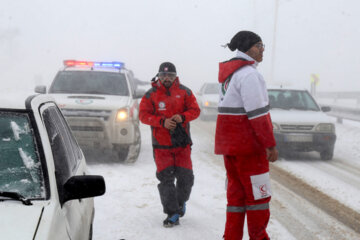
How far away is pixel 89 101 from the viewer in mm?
8352

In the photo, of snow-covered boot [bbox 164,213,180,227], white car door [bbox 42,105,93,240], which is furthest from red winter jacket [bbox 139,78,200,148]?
white car door [bbox 42,105,93,240]

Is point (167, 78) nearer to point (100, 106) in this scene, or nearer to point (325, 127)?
point (100, 106)

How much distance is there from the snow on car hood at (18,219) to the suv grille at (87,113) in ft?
20.1

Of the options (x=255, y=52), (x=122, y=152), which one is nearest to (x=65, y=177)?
(x=255, y=52)

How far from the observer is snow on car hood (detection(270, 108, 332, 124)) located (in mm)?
9461

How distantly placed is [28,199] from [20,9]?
95.3 meters

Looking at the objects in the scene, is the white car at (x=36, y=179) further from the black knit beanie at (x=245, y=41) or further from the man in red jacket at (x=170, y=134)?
the man in red jacket at (x=170, y=134)

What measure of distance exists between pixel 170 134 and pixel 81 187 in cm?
258

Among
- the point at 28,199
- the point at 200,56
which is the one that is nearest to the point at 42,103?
the point at 28,199

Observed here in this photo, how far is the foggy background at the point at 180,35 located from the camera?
75.6m

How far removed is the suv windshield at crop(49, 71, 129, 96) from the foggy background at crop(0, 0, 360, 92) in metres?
56.1

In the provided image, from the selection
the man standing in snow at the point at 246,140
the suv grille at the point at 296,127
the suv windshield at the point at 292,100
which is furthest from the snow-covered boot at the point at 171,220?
the suv windshield at the point at 292,100

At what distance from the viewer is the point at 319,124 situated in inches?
369

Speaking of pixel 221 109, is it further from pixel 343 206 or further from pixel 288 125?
pixel 288 125
